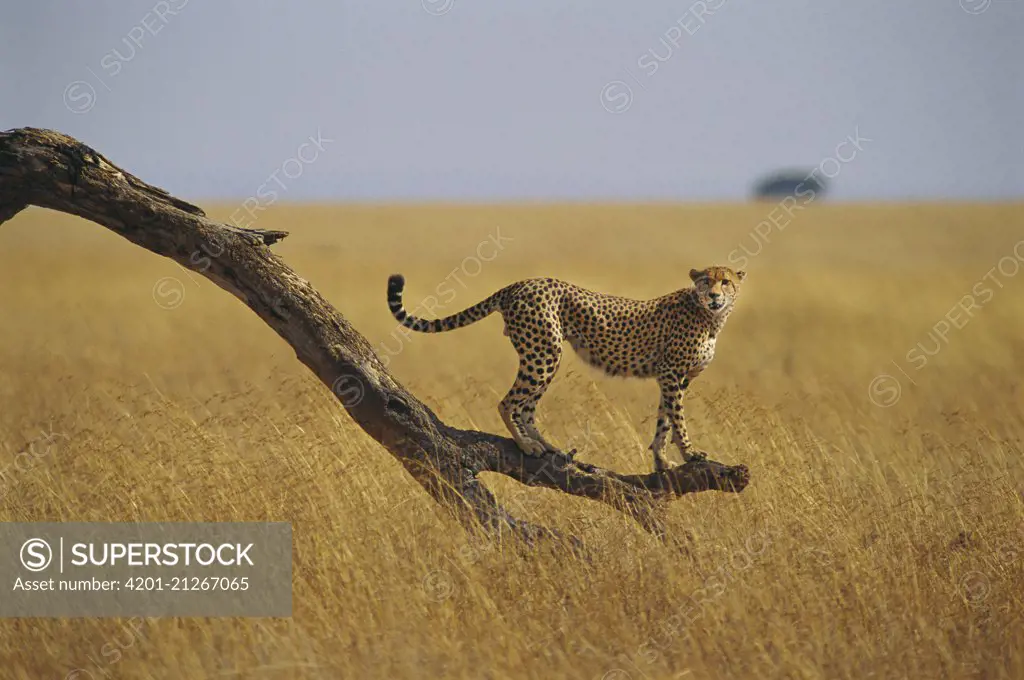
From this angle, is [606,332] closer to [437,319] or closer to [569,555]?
[437,319]

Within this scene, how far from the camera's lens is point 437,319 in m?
5.73

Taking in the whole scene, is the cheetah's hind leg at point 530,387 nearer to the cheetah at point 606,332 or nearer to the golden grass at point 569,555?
the cheetah at point 606,332

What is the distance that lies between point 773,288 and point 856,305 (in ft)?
9.32


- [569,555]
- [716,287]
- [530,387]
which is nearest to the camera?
[569,555]

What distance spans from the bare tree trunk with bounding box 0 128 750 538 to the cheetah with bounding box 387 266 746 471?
219mm

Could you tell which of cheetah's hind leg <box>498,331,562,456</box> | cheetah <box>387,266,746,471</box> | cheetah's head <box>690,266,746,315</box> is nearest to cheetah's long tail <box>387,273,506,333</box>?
cheetah <box>387,266,746,471</box>

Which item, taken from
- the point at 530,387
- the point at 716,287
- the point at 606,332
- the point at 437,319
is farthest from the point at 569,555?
the point at 716,287

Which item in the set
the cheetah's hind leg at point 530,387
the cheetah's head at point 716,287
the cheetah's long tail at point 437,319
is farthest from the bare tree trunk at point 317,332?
the cheetah's head at point 716,287

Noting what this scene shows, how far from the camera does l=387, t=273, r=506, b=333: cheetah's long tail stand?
18.4 ft

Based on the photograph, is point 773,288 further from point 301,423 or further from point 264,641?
point 264,641

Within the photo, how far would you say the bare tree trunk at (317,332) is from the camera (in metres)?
5.00

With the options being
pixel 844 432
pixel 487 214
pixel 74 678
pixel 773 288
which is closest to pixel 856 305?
pixel 773 288

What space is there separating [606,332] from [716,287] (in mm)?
587

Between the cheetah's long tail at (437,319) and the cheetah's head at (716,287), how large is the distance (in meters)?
0.97
